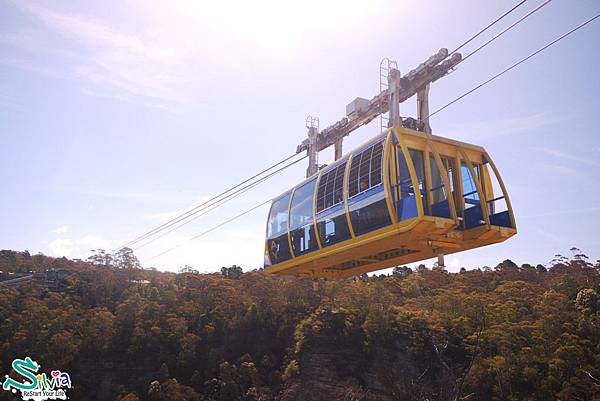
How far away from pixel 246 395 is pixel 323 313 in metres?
6.89

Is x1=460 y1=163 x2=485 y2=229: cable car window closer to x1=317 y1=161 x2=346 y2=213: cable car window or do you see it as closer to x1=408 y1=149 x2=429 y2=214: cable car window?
x1=408 y1=149 x2=429 y2=214: cable car window

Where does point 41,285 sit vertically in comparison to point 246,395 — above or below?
above

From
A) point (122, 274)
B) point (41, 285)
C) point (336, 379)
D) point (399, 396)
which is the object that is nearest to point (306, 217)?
point (399, 396)

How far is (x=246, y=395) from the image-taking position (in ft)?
85.9

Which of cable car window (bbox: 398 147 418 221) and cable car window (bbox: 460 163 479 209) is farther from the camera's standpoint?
cable car window (bbox: 460 163 479 209)

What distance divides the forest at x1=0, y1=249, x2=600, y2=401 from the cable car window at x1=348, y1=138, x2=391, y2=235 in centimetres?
1641

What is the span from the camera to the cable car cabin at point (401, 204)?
8.29m

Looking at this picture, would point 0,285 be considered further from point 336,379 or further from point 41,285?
point 336,379

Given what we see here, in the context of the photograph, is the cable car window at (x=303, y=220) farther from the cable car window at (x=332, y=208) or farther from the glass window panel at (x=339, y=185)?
the glass window panel at (x=339, y=185)

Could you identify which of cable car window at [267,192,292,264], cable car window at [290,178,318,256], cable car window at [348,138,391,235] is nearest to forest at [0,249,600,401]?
cable car window at [267,192,292,264]

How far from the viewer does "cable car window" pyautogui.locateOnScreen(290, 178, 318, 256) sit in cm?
1066

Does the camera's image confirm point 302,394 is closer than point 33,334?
Yes

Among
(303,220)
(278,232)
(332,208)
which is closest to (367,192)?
(332,208)

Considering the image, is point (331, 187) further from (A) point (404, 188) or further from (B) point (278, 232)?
(B) point (278, 232)
